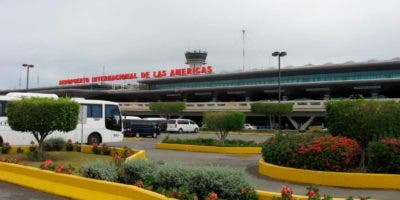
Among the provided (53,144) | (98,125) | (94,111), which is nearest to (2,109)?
(94,111)

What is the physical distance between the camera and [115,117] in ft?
107

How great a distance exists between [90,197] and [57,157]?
9760 mm

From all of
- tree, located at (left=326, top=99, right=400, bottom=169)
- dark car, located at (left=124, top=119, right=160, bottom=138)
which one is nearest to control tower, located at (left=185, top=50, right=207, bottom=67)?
dark car, located at (left=124, top=119, right=160, bottom=138)

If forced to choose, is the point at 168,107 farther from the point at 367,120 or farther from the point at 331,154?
the point at 331,154

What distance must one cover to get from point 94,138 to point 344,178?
64.4ft

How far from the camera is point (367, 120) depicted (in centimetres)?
1673

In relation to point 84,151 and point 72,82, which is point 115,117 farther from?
point 72,82

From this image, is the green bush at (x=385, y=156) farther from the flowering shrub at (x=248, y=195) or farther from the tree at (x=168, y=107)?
the tree at (x=168, y=107)

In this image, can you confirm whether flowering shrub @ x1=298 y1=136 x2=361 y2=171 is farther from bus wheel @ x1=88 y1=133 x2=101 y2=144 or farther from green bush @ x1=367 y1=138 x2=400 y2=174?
bus wheel @ x1=88 y1=133 x2=101 y2=144

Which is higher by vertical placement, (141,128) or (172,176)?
(141,128)

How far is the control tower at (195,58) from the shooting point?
448 feet

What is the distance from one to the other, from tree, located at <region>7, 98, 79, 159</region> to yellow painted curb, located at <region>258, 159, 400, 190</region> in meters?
8.09

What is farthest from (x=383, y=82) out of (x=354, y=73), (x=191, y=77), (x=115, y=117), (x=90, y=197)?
(x=90, y=197)

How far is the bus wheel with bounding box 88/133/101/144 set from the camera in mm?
31422
